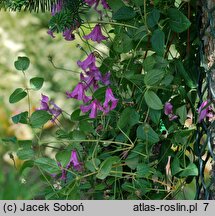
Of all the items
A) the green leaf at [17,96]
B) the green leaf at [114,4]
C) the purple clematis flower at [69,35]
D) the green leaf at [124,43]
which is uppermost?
the green leaf at [114,4]

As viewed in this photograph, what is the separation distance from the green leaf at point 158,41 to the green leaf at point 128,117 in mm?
152

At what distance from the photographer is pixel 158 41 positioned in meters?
1.34

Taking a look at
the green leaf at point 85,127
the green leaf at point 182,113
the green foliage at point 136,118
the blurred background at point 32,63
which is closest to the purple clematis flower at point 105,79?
the green foliage at point 136,118

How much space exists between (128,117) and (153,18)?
0.76 ft

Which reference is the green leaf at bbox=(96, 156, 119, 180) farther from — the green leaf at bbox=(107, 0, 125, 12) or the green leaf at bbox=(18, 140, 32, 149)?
the green leaf at bbox=(107, 0, 125, 12)

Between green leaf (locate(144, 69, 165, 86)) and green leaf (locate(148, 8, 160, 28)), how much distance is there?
11 cm

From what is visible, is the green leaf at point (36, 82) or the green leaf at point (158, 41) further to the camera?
the green leaf at point (36, 82)

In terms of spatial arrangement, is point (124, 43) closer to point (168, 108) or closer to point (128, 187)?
point (168, 108)

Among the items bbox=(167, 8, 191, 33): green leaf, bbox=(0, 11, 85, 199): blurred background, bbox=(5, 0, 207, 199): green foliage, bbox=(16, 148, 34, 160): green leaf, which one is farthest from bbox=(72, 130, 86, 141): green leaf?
bbox=(0, 11, 85, 199): blurred background

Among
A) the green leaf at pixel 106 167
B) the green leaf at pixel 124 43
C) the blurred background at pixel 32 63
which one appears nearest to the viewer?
the green leaf at pixel 106 167

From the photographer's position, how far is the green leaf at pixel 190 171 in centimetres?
134

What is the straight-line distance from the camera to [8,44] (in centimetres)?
399

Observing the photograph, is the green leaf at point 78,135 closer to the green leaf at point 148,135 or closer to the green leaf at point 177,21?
the green leaf at point 148,135

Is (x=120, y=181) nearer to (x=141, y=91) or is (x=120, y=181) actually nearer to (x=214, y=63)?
(x=141, y=91)
